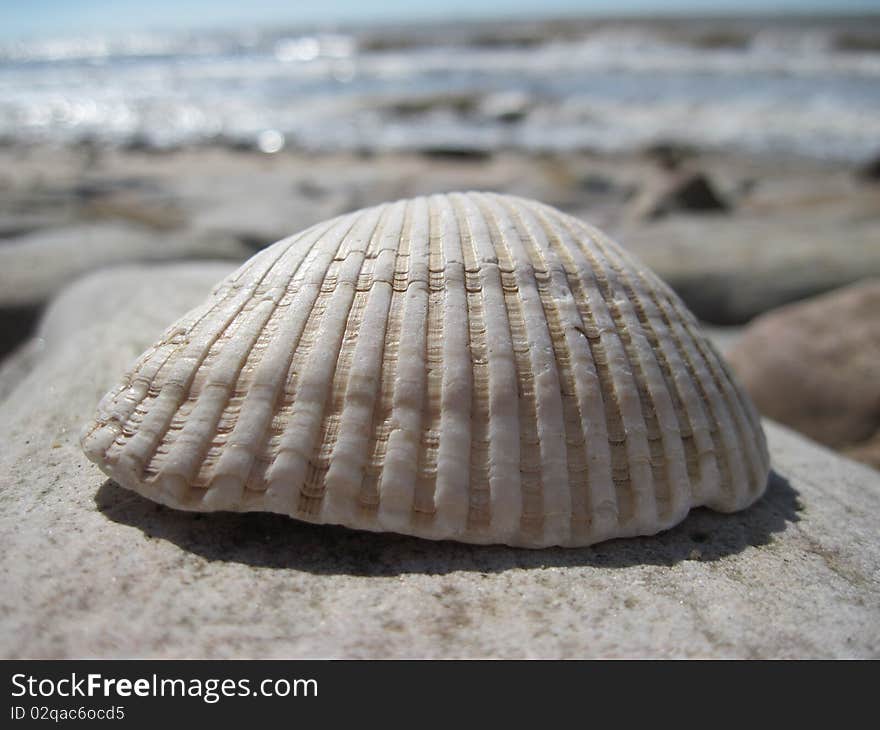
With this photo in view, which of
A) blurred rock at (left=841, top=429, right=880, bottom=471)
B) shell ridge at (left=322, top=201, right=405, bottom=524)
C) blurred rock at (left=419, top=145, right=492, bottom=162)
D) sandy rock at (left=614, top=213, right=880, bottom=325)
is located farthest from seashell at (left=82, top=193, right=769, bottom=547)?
blurred rock at (left=419, top=145, right=492, bottom=162)

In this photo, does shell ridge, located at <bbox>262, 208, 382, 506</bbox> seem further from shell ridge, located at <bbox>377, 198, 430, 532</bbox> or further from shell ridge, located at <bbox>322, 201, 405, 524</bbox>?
shell ridge, located at <bbox>377, 198, 430, 532</bbox>

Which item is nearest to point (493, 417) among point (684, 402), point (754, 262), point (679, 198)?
point (684, 402)

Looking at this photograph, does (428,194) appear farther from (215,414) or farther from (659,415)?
(215,414)

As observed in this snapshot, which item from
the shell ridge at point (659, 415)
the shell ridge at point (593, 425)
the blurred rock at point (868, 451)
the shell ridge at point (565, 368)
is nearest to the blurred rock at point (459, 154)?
the blurred rock at point (868, 451)

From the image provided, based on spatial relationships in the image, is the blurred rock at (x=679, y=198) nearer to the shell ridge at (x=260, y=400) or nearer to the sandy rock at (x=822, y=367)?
the sandy rock at (x=822, y=367)

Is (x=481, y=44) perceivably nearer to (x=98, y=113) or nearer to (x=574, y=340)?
(x=98, y=113)
